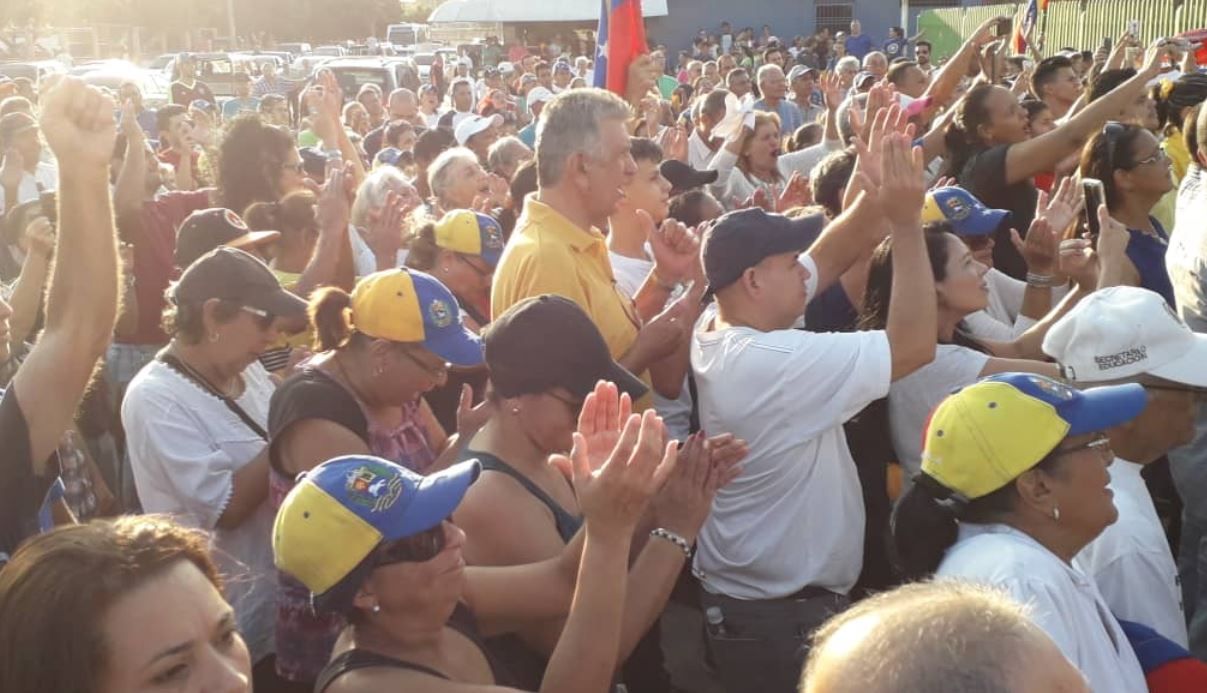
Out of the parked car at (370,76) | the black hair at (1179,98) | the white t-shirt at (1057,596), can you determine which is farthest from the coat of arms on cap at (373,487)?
the parked car at (370,76)

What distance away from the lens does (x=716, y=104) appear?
1031 centimetres

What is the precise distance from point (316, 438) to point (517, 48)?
25.0m

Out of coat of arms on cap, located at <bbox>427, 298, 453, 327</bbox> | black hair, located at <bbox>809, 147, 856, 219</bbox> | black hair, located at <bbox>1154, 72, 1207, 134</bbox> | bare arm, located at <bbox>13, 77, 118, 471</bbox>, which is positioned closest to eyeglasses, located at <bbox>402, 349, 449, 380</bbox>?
coat of arms on cap, located at <bbox>427, 298, 453, 327</bbox>

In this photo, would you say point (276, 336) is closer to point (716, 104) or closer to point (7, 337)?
point (7, 337)

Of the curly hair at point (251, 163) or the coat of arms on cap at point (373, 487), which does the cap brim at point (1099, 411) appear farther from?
the curly hair at point (251, 163)

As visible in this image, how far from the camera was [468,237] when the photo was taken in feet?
15.9

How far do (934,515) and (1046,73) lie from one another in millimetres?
6329

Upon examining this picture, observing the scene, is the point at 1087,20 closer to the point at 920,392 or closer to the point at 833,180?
the point at 833,180

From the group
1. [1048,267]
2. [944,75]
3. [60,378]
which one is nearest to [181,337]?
[60,378]

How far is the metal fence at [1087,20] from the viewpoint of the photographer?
17.9 meters

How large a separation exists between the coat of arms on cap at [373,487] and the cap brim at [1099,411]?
4.72 ft

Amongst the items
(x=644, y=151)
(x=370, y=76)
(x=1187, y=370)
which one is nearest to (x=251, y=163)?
(x=644, y=151)

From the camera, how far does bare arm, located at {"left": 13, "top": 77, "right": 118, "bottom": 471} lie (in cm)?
258

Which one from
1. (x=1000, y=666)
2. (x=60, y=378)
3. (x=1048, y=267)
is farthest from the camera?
(x=1048, y=267)
